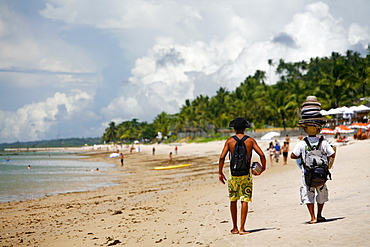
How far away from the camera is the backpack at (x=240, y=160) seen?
605cm

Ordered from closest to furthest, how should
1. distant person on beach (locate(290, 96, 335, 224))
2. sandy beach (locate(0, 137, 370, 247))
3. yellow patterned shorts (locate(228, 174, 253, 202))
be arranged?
sandy beach (locate(0, 137, 370, 247)) < distant person on beach (locate(290, 96, 335, 224)) < yellow patterned shorts (locate(228, 174, 253, 202))

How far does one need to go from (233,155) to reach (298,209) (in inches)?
117

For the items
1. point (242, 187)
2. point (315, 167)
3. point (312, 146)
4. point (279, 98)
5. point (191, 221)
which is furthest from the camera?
point (279, 98)

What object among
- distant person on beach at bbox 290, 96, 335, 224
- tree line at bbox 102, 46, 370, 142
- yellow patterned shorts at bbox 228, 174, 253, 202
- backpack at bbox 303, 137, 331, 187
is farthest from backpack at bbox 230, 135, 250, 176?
tree line at bbox 102, 46, 370, 142

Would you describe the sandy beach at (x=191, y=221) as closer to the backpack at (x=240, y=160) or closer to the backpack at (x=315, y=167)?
A: the backpack at (x=315, y=167)

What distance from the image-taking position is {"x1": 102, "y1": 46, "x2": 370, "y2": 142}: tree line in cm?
5944

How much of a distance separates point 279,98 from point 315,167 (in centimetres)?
5956

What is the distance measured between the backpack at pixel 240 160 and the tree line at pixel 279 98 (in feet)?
155

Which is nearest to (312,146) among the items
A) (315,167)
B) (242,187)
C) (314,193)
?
(315,167)

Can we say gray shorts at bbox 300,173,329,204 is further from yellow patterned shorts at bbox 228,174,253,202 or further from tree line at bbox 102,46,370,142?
tree line at bbox 102,46,370,142

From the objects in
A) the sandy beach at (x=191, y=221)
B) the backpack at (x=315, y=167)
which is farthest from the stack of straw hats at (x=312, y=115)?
the sandy beach at (x=191, y=221)

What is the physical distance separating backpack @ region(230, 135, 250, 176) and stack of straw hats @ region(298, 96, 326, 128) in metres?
1.07

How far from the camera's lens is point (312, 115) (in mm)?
6168

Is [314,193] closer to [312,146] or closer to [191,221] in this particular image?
[312,146]
